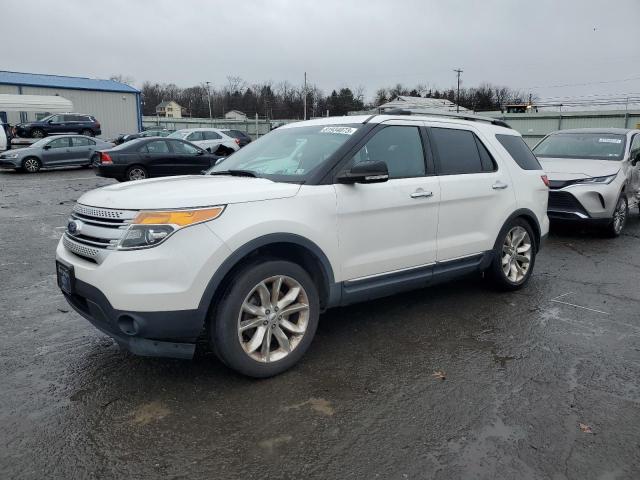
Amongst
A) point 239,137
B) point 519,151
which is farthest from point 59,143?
point 519,151

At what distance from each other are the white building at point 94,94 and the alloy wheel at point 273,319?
143ft

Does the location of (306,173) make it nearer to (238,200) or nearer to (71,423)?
(238,200)

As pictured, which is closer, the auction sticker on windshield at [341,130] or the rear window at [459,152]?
the auction sticker on windshield at [341,130]

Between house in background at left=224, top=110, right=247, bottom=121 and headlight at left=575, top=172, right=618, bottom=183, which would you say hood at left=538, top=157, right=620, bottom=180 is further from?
house in background at left=224, top=110, right=247, bottom=121

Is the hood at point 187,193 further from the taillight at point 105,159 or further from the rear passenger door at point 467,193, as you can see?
the taillight at point 105,159

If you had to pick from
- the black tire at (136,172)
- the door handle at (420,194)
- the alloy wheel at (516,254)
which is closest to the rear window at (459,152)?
the door handle at (420,194)

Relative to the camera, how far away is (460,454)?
2.70m

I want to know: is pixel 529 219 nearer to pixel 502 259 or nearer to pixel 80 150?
pixel 502 259

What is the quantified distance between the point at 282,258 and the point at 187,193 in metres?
0.80

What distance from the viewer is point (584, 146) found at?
941 centimetres

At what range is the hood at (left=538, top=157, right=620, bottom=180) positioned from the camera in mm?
8203

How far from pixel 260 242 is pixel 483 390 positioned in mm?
1784

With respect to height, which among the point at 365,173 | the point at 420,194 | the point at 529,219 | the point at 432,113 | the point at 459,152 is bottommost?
the point at 529,219

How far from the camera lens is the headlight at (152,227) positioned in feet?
9.90
